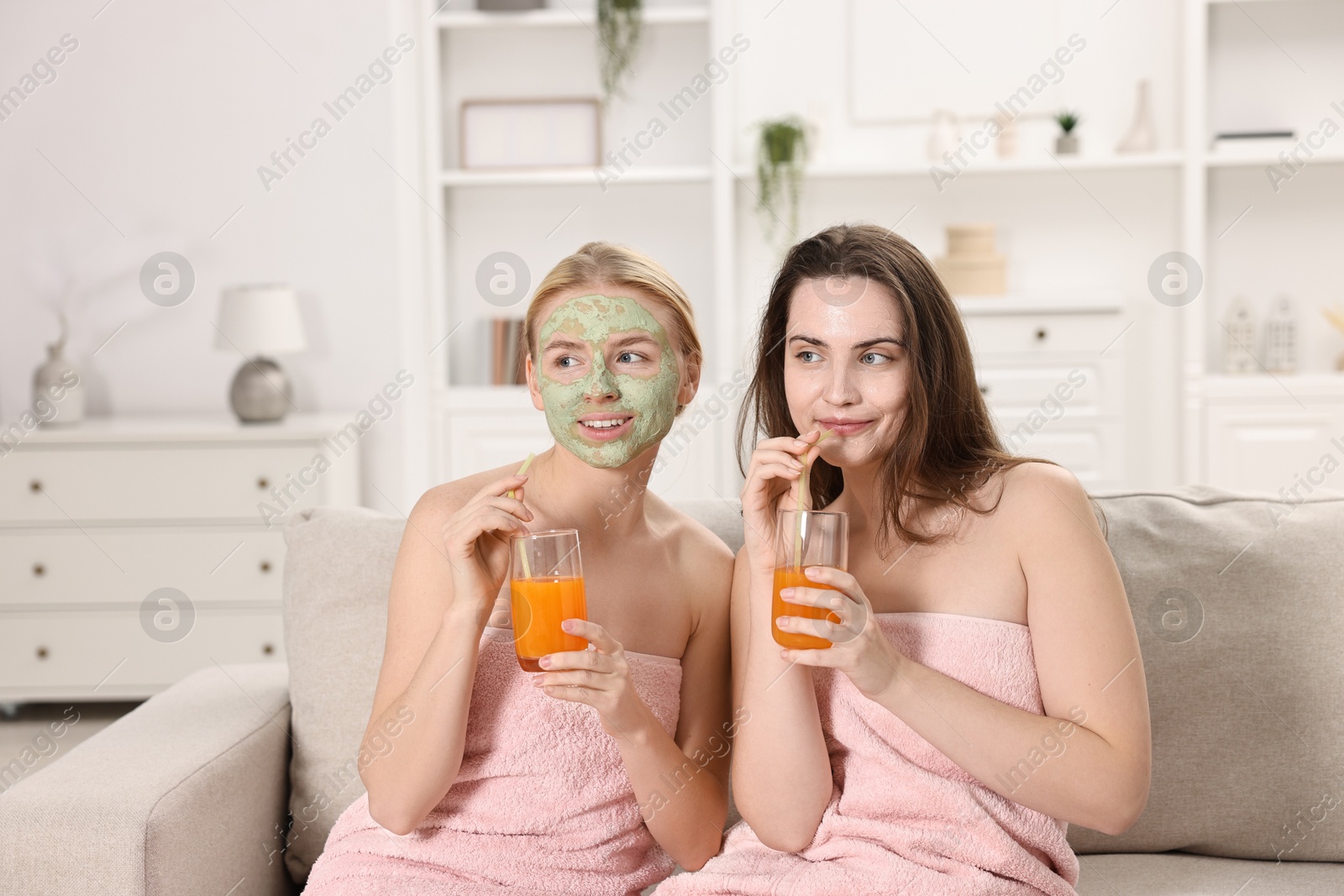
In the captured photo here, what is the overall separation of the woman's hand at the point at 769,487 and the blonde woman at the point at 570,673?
19cm

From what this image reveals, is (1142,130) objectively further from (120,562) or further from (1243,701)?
(120,562)

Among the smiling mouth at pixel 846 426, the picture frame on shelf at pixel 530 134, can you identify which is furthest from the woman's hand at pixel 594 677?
the picture frame on shelf at pixel 530 134

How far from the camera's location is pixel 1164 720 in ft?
5.65

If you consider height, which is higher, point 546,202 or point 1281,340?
point 546,202

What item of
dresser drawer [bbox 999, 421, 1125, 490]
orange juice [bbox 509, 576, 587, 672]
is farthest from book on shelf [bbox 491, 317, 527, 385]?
orange juice [bbox 509, 576, 587, 672]

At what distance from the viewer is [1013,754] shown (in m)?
1.32

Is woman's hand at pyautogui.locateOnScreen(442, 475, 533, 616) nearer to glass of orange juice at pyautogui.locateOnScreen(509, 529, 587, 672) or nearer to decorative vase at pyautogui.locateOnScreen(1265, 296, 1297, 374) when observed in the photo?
glass of orange juice at pyautogui.locateOnScreen(509, 529, 587, 672)

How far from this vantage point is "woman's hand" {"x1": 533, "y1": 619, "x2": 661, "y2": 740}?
1.31 metres

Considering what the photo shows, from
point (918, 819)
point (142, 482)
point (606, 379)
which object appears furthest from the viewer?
point (142, 482)

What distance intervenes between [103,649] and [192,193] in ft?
5.81

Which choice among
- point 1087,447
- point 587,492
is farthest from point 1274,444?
point 587,492

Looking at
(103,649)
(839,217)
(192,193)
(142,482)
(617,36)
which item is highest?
(617,36)

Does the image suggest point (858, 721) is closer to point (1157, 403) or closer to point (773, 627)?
point (773, 627)

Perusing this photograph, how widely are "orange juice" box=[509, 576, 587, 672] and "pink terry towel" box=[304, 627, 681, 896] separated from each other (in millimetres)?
195
